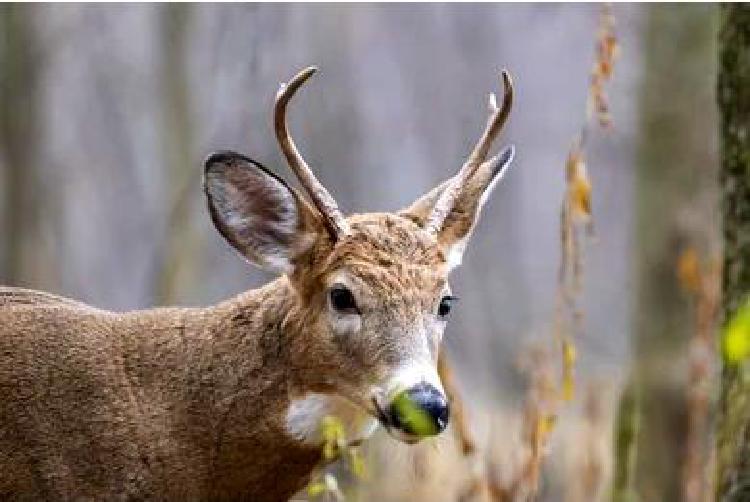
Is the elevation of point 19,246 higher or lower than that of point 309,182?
lower

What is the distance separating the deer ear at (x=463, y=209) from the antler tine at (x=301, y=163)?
0.30 meters

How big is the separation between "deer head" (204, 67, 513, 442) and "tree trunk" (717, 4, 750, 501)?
758 mm

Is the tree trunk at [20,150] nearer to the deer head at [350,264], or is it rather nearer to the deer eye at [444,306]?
the deer head at [350,264]

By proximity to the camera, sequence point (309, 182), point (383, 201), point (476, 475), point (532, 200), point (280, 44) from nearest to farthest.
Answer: point (309, 182)
point (476, 475)
point (280, 44)
point (383, 201)
point (532, 200)

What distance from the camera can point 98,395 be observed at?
23.9 feet

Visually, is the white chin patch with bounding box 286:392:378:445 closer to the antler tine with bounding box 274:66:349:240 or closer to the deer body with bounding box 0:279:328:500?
the deer body with bounding box 0:279:328:500

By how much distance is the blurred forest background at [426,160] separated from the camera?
11.4m

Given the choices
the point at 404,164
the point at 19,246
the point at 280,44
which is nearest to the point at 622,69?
the point at 280,44

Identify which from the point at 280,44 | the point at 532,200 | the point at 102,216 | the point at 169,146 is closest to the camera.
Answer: the point at 169,146

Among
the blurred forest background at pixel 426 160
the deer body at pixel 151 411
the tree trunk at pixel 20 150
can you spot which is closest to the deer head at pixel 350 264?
the deer body at pixel 151 411

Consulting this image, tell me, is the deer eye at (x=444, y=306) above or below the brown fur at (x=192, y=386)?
above

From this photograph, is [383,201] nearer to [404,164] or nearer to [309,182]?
[404,164]

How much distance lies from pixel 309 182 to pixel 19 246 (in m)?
8.07

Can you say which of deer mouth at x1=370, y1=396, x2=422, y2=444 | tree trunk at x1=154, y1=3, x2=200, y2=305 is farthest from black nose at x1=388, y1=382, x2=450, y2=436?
tree trunk at x1=154, y1=3, x2=200, y2=305
